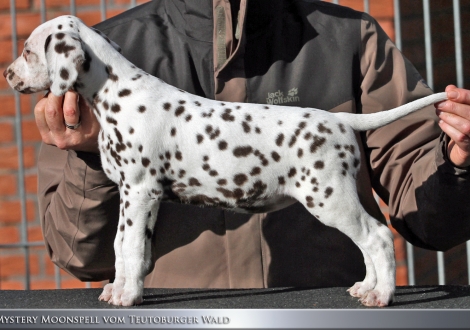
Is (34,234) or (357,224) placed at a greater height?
(357,224)

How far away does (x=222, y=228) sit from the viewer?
3.15m

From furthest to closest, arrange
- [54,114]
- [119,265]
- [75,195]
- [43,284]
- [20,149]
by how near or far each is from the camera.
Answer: [43,284], [20,149], [75,195], [54,114], [119,265]

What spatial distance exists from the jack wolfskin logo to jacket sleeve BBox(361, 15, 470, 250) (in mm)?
317

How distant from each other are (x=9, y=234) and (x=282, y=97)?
2815 millimetres

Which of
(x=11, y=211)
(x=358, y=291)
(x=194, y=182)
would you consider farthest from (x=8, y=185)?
(x=358, y=291)

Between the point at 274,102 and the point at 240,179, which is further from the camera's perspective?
the point at 274,102


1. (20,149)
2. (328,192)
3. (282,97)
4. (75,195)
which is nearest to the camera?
(328,192)

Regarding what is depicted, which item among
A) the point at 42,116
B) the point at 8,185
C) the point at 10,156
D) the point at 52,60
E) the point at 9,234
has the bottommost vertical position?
the point at 9,234

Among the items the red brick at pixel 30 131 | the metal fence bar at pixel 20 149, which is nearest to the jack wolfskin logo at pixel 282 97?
the metal fence bar at pixel 20 149

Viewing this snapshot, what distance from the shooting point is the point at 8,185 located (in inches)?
198

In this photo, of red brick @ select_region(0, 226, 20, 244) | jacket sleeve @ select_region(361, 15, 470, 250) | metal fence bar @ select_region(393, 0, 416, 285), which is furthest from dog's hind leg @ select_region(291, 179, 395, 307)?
red brick @ select_region(0, 226, 20, 244)

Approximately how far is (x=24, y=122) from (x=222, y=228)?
7.94 ft

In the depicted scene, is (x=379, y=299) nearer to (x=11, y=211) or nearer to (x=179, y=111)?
(x=179, y=111)

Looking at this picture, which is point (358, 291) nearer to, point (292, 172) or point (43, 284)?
point (292, 172)
